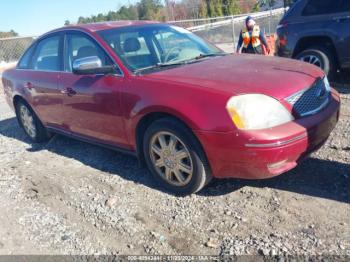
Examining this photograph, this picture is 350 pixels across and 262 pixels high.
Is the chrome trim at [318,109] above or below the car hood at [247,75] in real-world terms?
below

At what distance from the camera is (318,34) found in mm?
7000

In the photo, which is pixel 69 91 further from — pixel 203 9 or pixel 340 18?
pixel 203 9

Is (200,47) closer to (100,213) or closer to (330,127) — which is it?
(330,127)

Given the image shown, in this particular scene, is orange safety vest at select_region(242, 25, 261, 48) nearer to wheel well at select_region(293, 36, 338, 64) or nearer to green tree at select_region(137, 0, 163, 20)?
wheel well at select_region(293, 36, 338, 64)

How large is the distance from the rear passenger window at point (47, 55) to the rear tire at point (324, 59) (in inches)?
168

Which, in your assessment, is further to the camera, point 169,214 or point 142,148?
point 142,148

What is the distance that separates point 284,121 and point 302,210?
0.76m

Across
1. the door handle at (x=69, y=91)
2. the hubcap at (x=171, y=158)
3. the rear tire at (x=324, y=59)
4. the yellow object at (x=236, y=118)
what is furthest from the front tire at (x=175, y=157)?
the rear tire at (x=324, y=59)

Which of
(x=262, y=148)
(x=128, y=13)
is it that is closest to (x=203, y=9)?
(x=128, y=13)

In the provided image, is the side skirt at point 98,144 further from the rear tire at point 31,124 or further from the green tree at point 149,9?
the green tree at point 149,9

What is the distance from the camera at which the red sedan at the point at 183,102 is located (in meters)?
3.41

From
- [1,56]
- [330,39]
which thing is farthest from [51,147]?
[1,56]

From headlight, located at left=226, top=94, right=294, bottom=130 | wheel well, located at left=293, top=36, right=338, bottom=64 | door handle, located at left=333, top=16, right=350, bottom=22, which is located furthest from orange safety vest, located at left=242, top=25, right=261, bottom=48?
headlight, located at left=226, top=94, right=294, bottom=130

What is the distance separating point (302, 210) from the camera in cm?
345
